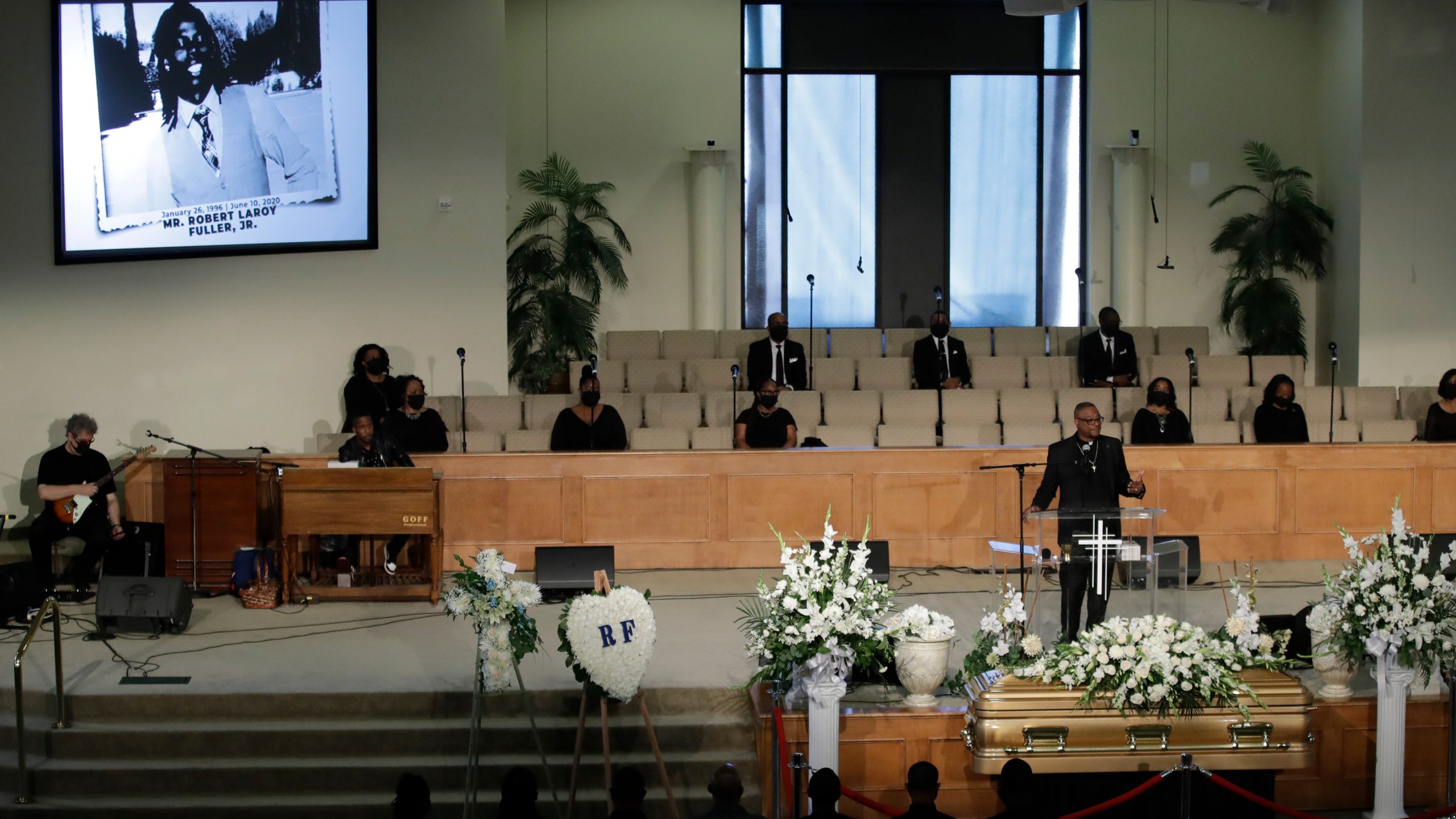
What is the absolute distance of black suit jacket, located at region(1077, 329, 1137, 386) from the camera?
12164 mm

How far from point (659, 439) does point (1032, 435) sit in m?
3.22

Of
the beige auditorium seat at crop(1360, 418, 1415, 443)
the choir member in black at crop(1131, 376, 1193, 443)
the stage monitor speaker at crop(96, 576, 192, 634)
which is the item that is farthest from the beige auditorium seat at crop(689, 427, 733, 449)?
the beige auditorium seat at crop(1360, 418, 1415, 443)

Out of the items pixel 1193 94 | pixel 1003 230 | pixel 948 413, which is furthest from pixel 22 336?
pixel 1193 94

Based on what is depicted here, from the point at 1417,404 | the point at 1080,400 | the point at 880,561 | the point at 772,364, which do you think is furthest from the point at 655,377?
the point at 1417,404

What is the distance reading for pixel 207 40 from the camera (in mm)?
11492

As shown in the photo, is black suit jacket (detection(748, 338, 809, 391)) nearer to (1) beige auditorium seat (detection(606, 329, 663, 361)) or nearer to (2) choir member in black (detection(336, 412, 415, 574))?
(1) beige auditorium seat (detection(606, 329, 663, 361))

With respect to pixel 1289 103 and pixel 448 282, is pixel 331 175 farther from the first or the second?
pixel 1289 103

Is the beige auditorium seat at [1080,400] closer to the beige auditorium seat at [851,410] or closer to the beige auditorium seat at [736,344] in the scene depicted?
the beige auditorium seat at [851,410]

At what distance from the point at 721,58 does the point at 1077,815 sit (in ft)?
35.7

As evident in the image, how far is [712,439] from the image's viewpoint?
1099cm

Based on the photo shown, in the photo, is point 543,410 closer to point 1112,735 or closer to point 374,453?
point 374,453

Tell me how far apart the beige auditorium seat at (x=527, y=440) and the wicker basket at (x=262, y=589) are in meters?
2.74

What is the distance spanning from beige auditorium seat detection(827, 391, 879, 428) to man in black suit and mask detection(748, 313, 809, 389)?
590mm

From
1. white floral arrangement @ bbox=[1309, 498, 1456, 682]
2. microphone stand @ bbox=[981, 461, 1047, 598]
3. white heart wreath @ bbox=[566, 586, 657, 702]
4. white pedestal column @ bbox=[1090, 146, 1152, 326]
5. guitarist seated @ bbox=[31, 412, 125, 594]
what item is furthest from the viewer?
white pedestal column @ bbox=[1090, 146, 1152, 326]
